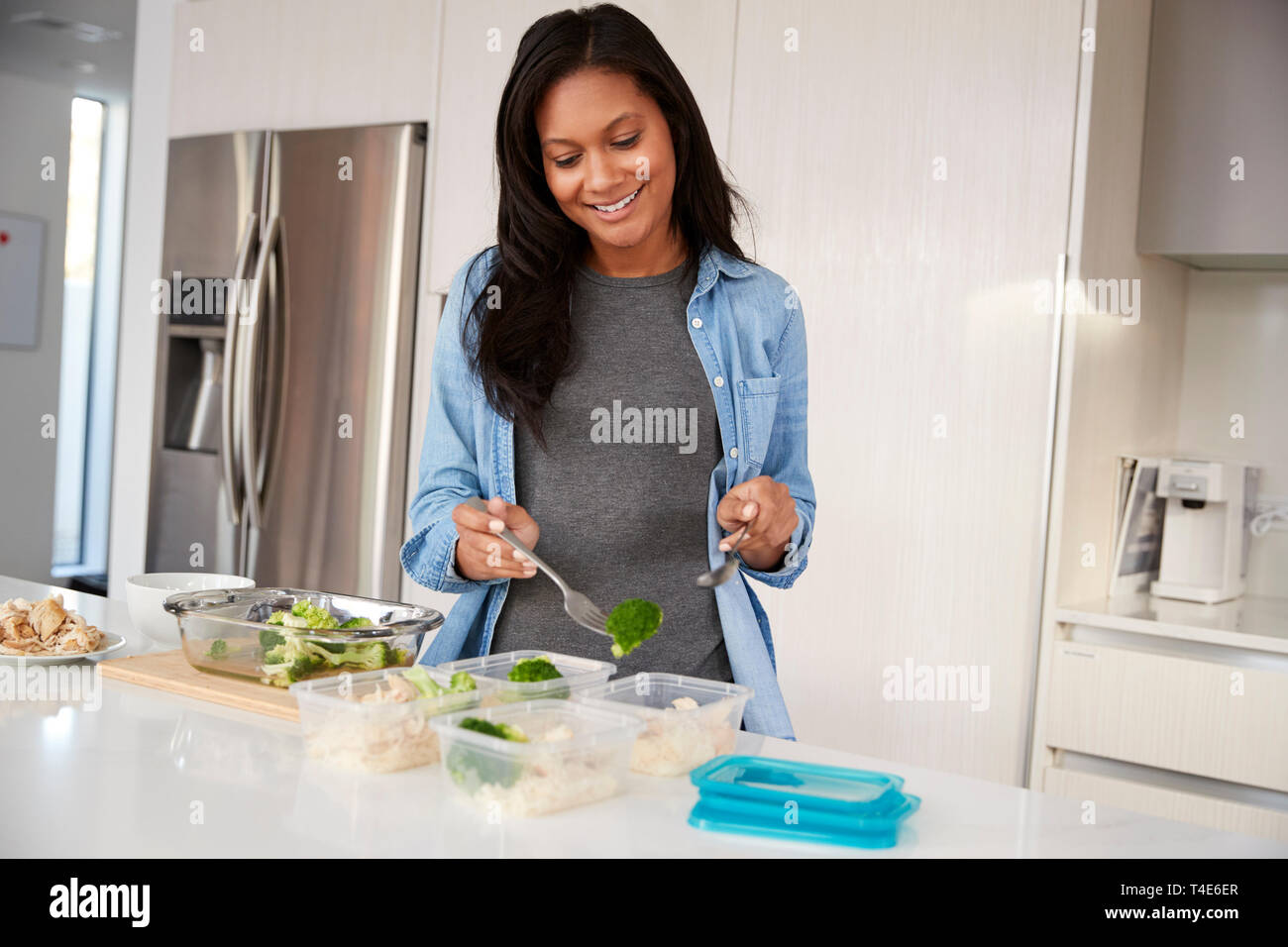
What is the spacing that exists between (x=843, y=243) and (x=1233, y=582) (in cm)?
116

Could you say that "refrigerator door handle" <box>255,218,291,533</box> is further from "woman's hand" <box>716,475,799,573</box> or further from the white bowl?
"woman's hand" <box>716,475,799,573</box>

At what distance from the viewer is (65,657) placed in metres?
1.51

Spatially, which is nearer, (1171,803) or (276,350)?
(1171,803)

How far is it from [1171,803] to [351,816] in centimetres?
186

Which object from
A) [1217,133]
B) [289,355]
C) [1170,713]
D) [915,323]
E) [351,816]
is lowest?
[1170,713]

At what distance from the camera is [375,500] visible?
3148 mm

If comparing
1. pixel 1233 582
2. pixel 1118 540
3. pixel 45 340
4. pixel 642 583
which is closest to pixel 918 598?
pixel 1118 540

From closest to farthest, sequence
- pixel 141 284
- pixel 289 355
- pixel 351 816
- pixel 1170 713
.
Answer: pixel 351 816 < pixel 1170 713 < pixel 289 355 < pixel 141 284

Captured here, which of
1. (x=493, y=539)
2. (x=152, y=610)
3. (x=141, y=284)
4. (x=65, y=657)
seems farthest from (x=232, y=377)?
(x=493, y=539)

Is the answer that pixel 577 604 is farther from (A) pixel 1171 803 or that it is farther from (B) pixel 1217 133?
(B) pixel 1217 133

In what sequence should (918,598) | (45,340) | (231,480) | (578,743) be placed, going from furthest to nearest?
(45,340)
(231,480)
(918,598)
(578,743)

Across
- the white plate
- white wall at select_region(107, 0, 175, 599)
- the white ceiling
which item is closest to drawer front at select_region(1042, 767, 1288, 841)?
the white plate

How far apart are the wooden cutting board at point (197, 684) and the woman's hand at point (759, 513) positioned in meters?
0.53
